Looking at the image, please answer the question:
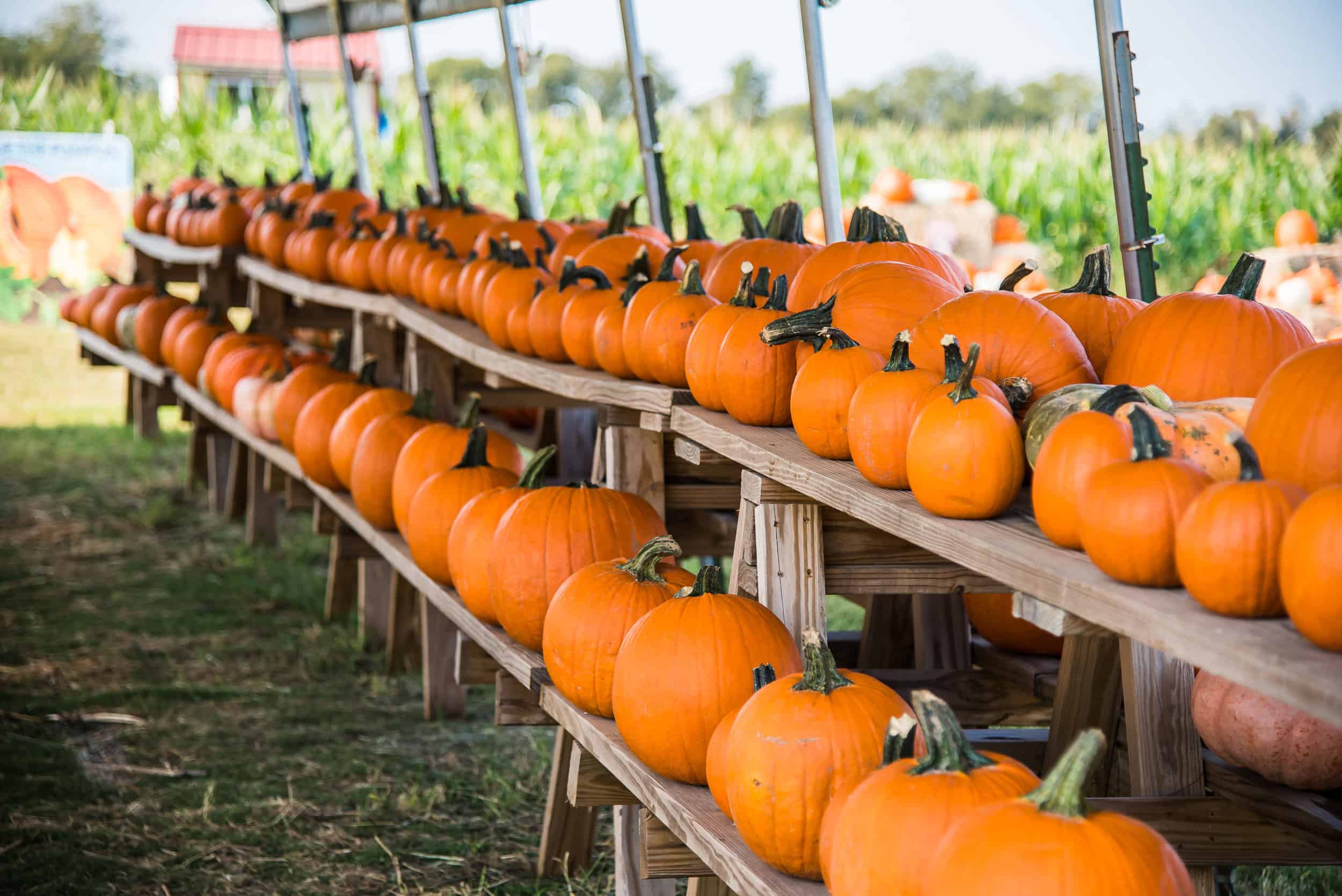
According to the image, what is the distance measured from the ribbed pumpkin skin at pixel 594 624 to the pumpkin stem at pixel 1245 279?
3.50ft

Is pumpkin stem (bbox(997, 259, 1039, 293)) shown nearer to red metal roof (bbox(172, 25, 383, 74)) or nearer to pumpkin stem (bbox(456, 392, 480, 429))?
pumpkin stem (bbox(456, 392, 480, 429))

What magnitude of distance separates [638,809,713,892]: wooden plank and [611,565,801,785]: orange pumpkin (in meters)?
0.11

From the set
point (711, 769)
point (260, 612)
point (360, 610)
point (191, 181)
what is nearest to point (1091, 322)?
point (711, 769)

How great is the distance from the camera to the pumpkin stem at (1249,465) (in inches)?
52.7

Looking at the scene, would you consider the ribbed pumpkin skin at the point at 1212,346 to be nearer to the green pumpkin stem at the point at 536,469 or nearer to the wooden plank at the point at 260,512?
the green pumpkin stem at the point at 536,469

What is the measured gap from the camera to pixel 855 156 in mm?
13508

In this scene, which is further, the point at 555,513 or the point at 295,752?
the point at 295,752

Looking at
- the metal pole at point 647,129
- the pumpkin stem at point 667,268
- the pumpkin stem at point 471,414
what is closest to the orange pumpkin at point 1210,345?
the pumpkin stem at point 667,268

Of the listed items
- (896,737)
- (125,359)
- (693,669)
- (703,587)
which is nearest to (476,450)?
(703,587)

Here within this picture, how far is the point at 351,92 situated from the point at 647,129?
3505mm

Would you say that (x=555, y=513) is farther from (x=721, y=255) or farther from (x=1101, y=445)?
(x=1101, y=445)

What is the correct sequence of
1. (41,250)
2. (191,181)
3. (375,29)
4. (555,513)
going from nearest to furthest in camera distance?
(555,513) → (375,29) → (191,181) → (41,250)

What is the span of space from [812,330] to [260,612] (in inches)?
157

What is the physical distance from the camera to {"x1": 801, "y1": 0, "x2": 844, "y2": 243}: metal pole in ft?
10.9
